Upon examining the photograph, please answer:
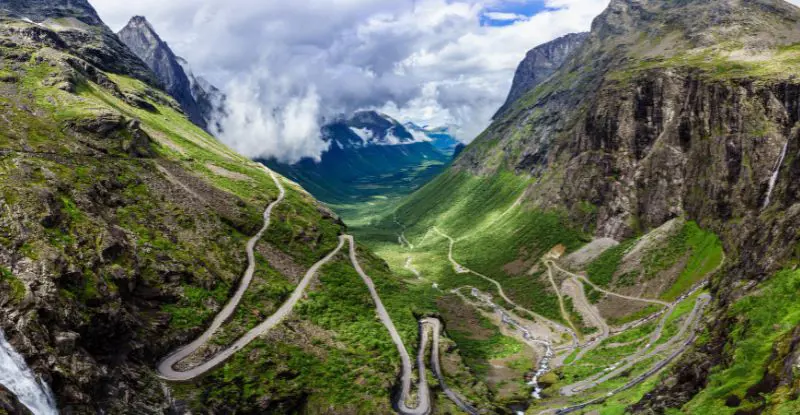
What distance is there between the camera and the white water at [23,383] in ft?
156

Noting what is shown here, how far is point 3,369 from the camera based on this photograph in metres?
48.6

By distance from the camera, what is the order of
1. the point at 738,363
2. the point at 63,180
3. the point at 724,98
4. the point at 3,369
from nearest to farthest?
the point at 3,369
the point at 738,363
the point at 63,180
the point at 724,98

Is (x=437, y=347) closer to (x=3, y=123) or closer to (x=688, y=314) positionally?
(x=688, y=314)

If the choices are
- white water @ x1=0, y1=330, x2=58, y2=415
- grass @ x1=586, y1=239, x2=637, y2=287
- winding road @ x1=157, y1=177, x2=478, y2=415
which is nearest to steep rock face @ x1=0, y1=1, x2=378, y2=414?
white water @ x1=0, y1=330, x2=58, y2=415

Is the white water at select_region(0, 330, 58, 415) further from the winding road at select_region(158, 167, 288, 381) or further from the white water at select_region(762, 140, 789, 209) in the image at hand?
the white water at select_region(762, 140, 789, 209)

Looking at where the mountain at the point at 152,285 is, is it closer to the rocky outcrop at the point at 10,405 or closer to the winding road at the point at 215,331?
the rocky outcrop at the point at 10,405

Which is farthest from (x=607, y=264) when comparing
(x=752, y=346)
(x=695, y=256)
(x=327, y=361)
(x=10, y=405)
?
(x=10, y=405)

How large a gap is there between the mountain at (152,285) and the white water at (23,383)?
0.15m

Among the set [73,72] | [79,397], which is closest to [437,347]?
[79,397]

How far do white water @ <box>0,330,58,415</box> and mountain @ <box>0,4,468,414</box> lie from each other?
5.7 inches

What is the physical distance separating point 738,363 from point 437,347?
64292mm

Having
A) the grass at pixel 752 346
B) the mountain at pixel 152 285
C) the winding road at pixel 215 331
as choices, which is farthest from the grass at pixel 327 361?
the grass at pixel 752 346

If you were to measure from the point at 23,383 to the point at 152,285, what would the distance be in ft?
142

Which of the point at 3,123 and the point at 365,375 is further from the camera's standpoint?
the point at 3,123
